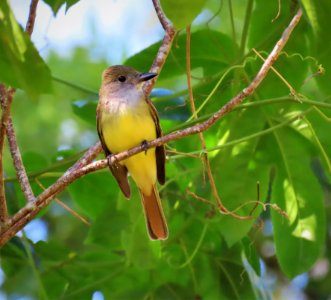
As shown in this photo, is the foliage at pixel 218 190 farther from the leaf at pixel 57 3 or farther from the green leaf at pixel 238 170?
the leaf at pixel 57 3

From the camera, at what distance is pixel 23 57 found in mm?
1933

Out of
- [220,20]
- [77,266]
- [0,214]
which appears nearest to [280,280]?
[220,20]

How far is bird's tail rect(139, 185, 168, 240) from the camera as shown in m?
3.65

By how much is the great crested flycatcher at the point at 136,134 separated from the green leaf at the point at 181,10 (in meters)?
1.29

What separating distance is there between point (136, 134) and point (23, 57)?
6.47 ft

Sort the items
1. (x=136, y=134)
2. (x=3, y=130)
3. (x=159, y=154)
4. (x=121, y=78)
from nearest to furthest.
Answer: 1. (x=3, y=130)
2. (x=159, y=154)
3. (x=136, y=134)
4. (x=121, y=78)

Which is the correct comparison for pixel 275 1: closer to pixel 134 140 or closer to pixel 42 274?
pixel 134 140

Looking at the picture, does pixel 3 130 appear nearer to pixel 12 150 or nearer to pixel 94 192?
pixel 12 150

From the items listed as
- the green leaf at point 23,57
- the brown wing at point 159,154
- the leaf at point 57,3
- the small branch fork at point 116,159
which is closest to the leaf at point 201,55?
the brown wing at point 159,154

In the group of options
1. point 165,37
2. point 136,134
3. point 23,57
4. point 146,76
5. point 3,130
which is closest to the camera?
point 23,57

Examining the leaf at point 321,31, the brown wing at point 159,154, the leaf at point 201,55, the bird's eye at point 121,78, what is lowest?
the leaf at point 321,31

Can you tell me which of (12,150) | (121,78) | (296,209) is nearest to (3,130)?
(12,150)

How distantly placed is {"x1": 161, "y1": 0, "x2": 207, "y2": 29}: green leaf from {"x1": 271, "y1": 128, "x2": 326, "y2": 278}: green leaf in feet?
4.72

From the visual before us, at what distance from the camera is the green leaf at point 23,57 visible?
6.28 ft
